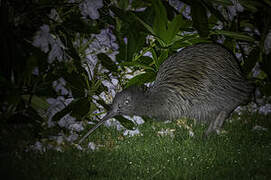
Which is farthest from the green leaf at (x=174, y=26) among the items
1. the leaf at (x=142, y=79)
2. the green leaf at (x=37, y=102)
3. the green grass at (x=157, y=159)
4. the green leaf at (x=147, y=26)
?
the green leaf at (x=37, y=102)

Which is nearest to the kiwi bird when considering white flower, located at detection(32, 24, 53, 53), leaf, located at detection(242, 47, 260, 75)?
leaf, located at detection(242, 47, 260, 75)

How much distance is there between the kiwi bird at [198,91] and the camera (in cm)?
332

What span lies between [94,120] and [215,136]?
44.8 inches

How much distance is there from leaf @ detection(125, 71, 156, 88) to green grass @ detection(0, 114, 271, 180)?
0.46m

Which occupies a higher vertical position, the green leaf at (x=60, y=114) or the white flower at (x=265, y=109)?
the green leaf at (x=60, y=114)

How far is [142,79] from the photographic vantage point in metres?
3.73

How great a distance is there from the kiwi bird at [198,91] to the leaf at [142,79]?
9.4 inches

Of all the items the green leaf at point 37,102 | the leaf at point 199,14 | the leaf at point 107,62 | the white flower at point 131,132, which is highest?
the leaf at point 199,14

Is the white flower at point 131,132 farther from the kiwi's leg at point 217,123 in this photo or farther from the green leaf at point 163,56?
the green leaf at point 163,56

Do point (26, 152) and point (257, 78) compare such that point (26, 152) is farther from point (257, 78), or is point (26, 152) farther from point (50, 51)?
point (257, 78)

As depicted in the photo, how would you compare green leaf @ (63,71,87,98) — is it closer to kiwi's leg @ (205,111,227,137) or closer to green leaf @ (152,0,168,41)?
green leaf @ (152,0,168,41)

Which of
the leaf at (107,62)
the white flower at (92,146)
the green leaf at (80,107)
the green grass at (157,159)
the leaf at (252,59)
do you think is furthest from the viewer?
the leaf at (252,59)

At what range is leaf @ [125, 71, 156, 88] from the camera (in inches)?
145

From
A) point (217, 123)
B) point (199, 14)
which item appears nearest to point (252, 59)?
point (217, 123)
